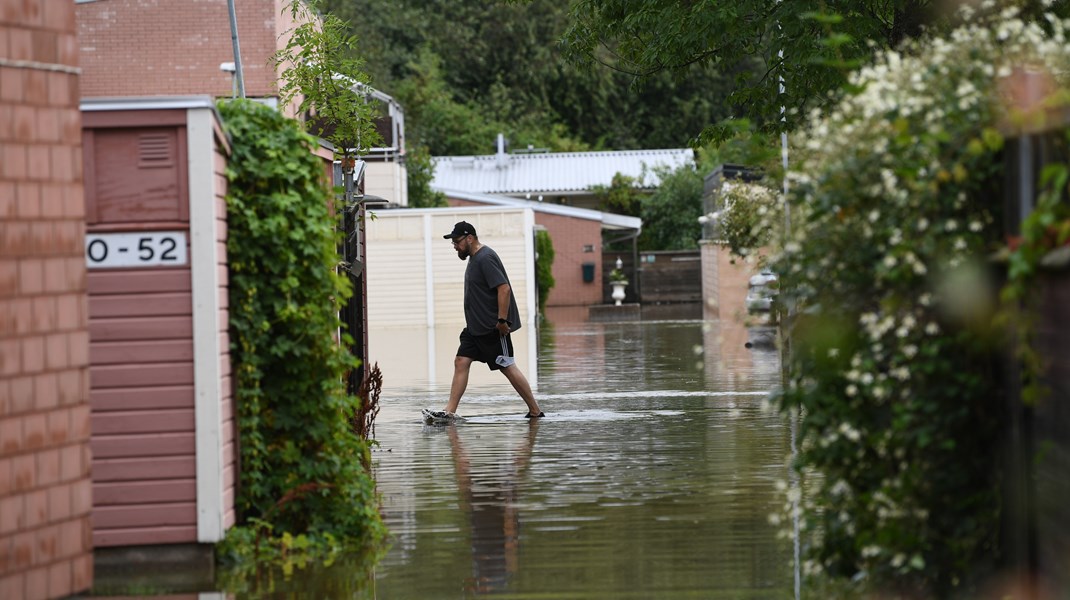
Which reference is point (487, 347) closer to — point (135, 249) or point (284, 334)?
point (284, 334)

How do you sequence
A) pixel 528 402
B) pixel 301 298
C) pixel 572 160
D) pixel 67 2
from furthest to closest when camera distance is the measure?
1. pixel 572 160
2. pixel 528 402
3. pixel 301 298
4. pixel 67 2

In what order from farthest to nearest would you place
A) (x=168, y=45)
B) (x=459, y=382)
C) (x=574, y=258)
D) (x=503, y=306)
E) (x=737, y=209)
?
(x=574, y=258), (x=737, y=209), (x=168, y=45), (x=459, y=382), (x=503, y=306)

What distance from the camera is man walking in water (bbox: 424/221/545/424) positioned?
1356 centimetres

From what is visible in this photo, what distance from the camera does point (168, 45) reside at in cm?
2683

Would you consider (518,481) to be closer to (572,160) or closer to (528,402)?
(528,402)

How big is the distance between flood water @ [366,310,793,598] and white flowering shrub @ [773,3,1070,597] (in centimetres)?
88

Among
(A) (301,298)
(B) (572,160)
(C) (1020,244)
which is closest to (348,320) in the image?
(A) (301,298)

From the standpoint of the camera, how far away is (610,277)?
48125mm

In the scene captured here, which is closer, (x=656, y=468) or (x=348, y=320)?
(x=656, y=468)

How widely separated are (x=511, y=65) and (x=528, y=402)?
54300 mm

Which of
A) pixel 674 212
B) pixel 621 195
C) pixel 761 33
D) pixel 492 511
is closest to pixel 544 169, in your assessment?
pixel 621 195

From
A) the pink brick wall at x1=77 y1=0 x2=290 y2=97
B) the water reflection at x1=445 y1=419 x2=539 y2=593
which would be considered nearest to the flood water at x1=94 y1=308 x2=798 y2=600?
the water reflection at x1=445 y1=419 x2=539 y2=593

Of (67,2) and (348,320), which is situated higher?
(67,2)

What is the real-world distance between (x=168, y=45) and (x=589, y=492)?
19.3 meters
